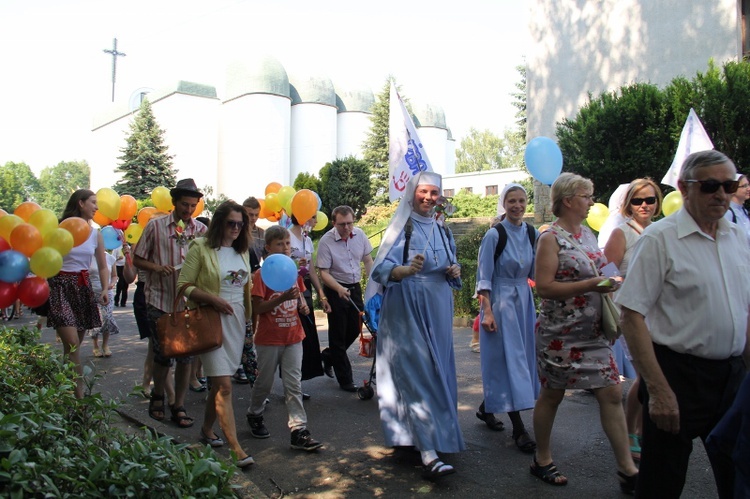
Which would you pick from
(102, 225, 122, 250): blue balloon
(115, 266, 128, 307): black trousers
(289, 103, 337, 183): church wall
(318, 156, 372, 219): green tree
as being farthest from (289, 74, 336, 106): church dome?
(102, 225, 122, 250): blue balloon

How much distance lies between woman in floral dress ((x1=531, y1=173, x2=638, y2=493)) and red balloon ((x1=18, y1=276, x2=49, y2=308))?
433 centimetres

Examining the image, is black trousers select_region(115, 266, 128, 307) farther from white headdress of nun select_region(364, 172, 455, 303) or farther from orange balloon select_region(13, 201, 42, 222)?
white headdress of nun select_region(364, 172, 455, 303)

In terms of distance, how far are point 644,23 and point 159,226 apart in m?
16.8

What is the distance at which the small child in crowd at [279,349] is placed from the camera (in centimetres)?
511

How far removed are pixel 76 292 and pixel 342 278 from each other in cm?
273

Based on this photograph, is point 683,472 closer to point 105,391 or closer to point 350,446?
point 350,446

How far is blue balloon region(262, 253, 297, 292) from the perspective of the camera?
16.0ft

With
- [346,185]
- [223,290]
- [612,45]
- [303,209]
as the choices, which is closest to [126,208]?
[303,209]

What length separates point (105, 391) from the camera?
23.5 ft

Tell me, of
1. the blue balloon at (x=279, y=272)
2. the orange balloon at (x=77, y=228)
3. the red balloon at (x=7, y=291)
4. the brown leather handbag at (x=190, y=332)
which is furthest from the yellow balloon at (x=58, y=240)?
the blue balloon at (x=279, y=272)

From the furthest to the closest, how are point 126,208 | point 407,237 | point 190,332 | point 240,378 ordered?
point 126,208 < point 240,378 < point 407,237 < point 190,332

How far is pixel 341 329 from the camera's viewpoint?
7.31 meters

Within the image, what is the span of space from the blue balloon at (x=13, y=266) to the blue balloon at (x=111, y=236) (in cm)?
449

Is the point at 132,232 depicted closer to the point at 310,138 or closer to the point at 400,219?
the point at 400,219
